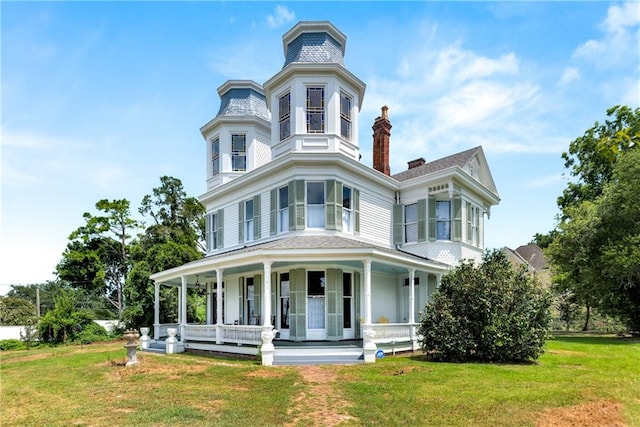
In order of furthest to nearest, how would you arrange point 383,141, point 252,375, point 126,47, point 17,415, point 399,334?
point 383,141, point 399,334, point 252,375, point 126,47, point 17,415

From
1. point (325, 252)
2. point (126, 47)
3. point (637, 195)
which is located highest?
point (126, 47)

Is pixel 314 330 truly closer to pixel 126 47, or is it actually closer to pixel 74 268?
pixel 126 47

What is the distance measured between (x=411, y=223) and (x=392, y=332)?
5.90 metres

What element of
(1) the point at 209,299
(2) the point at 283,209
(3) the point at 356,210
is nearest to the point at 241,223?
(2) the point at 283,209

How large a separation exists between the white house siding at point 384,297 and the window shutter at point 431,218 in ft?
7.44

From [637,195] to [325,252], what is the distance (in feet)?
55.4

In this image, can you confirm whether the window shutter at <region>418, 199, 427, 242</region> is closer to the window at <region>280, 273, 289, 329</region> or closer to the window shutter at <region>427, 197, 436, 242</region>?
the window shutter at <region>427, 197, 436, 242</region>

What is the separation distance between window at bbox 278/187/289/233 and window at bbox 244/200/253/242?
7.13 feet

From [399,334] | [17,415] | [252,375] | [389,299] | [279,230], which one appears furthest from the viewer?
[389,299]

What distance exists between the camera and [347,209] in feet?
56.7

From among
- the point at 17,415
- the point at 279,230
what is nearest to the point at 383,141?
the point at 279,230

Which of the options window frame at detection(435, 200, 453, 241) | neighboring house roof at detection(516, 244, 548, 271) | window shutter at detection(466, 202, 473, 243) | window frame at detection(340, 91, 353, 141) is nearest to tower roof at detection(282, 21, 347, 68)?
window frame at detection(340, 91, 353, 141)

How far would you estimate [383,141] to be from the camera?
21438mm

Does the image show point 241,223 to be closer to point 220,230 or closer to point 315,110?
point 220,230
